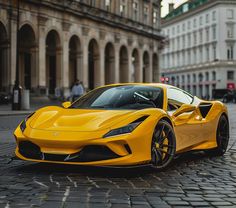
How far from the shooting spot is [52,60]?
170 ft

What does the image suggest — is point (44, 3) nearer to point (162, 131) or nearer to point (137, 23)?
point (137, 23)

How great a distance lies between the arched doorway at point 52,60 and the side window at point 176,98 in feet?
123

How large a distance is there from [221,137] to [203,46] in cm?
9736

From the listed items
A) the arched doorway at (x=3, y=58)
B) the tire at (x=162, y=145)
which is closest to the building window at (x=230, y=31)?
the arched doorway at (x=3, y=58)

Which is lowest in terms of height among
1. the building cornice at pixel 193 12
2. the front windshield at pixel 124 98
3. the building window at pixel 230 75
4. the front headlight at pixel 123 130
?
the front headlight at pixel 123 130

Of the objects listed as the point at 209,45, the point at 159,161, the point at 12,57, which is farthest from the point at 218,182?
the point at 209,45

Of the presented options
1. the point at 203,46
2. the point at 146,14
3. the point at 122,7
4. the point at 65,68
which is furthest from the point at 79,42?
the point at 203,46

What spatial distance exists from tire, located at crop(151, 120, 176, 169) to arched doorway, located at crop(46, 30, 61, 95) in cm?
3889

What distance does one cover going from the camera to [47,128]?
20.8 feet

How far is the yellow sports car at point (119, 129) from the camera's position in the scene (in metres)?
5.96

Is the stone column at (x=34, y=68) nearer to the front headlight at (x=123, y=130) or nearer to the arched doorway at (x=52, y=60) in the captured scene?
the arched doorway at (x=52, y=60)

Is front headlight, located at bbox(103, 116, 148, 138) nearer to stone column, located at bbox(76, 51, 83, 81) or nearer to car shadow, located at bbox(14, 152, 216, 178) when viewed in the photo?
car shadow, located at bbox(14, 152, 216, 178)

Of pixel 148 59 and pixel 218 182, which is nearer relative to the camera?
pixel 218 182

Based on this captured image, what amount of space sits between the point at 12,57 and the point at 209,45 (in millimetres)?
68853
